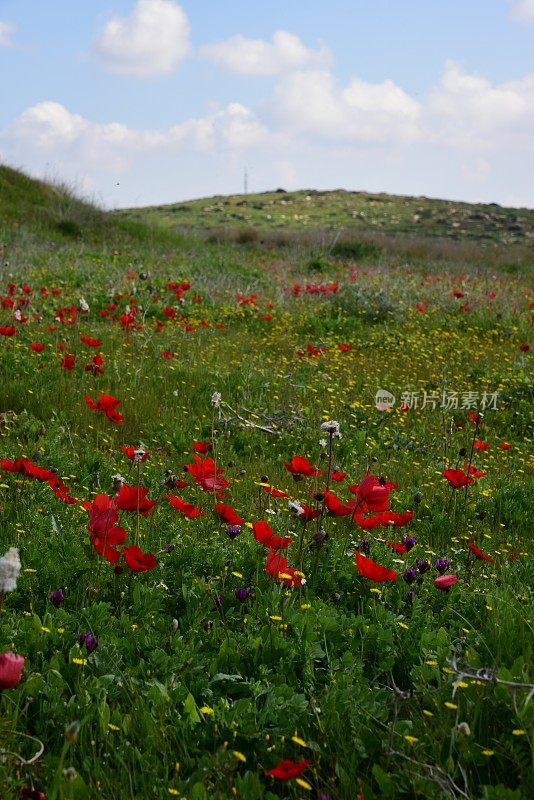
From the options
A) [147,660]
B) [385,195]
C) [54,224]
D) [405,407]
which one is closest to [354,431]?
[405,407]

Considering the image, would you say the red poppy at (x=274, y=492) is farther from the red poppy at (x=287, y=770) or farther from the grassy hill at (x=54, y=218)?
the grassy hill at (x=54, y=218)

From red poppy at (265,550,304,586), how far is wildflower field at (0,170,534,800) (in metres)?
0.01

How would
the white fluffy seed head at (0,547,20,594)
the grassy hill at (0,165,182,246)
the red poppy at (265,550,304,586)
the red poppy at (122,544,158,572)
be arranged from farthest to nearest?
1. the grassy hill at (0,165,182,246)
2. the red poppy at (265,550,304,586)
3. the red poppy at (122,544,158,572)
4. the white fluffy seed head at (0,547,20,594)

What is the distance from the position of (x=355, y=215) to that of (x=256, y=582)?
4921cm

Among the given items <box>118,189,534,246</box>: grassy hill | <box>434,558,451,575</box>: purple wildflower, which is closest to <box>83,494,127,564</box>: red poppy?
<box>434,558,451,575</box>: purple wildflower

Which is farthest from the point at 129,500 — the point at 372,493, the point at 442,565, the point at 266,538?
the point at 442,565

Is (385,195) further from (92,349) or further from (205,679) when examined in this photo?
(205,679)

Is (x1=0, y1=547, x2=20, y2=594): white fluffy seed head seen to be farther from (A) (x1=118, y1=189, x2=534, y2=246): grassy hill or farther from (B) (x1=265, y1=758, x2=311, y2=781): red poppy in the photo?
(A) (x1=118, y1=189, x2=534, y2=246): grassy hill

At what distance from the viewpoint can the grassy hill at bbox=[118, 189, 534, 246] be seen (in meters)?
41.0

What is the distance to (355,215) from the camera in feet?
164

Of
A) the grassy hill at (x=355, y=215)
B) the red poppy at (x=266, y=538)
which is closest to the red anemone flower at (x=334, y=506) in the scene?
the red poppy at (x=266, y=538)

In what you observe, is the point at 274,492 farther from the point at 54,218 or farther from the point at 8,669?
the point at 54,218

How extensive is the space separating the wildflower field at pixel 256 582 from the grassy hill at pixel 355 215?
3062 cm

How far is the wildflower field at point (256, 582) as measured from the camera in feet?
6.34
